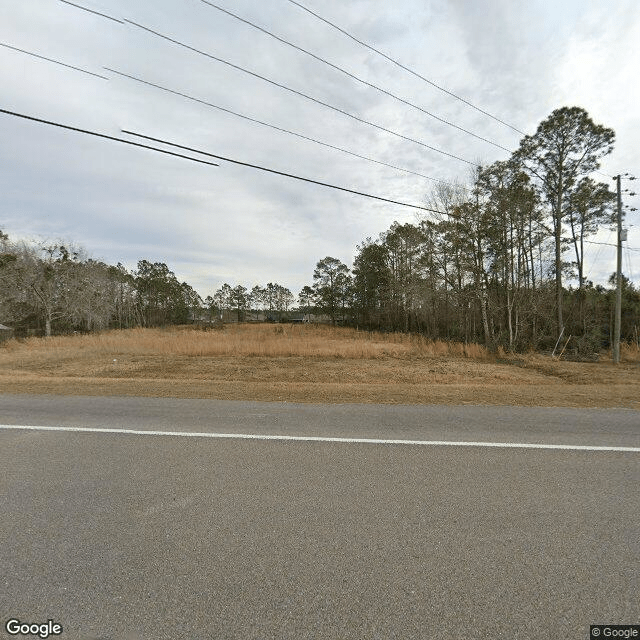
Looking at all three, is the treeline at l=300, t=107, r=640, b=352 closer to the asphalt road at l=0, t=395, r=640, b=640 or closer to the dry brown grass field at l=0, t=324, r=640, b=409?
the dry brown grass field at l=0, t=324, r=640, b=409

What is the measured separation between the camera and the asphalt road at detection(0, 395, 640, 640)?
77.6 inches

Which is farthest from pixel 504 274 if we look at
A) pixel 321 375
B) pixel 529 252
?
pixel 321 375

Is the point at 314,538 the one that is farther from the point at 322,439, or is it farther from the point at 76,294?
the point at 76,294

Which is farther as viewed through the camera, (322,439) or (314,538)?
(322,439)

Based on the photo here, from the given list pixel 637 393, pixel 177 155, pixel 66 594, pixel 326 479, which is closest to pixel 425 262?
pixel 637 393

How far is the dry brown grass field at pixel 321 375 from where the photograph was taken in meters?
8.32

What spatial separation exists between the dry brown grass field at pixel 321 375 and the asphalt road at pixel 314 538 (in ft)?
11.2

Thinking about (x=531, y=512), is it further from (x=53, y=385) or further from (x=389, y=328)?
(x=389, y=328)

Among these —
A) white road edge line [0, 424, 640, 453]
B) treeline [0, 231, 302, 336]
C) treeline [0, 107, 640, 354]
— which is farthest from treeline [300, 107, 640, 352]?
treeline [0, 231, 302, 336]

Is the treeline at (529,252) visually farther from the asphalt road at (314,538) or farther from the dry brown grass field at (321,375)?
the asphalt road at (314,538)

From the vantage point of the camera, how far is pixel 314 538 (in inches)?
106

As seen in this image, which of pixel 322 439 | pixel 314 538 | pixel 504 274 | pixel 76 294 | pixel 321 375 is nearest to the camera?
pixel 314 538

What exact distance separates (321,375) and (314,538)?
10094 mm

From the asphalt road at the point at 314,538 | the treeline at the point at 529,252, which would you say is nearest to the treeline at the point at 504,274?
the treeline at the point at 529,252
